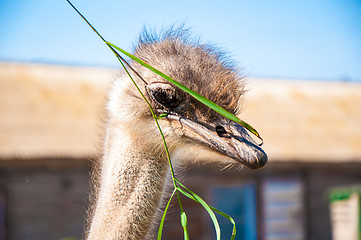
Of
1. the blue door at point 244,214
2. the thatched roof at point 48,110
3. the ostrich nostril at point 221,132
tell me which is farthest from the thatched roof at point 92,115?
the ostrich nostril at point 221,132

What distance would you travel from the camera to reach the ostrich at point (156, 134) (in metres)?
2.27

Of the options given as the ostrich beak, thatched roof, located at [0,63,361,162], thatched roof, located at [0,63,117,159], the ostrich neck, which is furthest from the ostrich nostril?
thatched roof, located at [0,63,361,162]

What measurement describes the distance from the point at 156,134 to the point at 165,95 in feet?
0.68

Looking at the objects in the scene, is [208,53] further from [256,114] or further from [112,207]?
[256,114]

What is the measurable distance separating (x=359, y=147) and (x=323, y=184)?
1041mm

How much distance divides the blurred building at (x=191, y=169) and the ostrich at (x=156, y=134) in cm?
609

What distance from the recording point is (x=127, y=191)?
2.36 m

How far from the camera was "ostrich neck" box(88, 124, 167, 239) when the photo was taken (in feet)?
7.55

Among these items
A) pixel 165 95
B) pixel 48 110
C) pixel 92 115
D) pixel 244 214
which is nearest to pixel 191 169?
pixel 92 115

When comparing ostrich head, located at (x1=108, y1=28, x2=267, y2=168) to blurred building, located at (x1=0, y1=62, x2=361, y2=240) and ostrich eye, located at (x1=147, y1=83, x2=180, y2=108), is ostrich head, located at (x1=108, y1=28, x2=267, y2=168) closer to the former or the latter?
ostrich eye, located at (x1=147, y1=83, x2=180, y2=108)

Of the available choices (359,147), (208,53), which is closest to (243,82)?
(208,53)

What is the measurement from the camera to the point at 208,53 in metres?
2.55

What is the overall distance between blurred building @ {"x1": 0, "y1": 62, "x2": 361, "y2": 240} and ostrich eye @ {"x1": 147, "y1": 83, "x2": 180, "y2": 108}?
Result: 6.26 m

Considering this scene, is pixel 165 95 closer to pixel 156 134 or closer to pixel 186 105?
pixel 186 105
